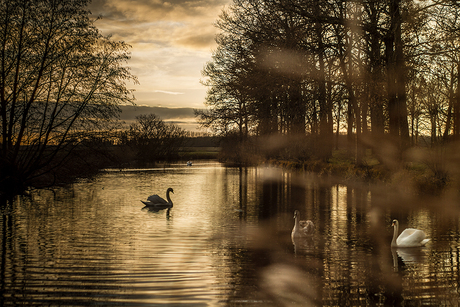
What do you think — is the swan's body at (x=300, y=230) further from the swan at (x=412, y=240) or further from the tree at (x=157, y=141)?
the tree at (x=157, y=141)

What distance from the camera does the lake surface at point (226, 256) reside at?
5.75 meters

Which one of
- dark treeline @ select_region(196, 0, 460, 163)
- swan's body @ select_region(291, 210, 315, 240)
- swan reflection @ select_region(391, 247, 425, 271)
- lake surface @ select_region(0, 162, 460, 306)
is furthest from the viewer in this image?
dark treeline @ select_region(196, 0, 460, 163)

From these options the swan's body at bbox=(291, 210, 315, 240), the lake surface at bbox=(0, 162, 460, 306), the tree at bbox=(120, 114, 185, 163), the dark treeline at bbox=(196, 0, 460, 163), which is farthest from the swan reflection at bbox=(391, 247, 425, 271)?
the tree at bbox=(120, 114, 185, 163)

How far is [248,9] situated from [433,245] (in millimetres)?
17972

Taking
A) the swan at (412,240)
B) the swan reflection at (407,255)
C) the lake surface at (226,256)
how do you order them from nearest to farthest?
the lake surface at (226,256)
the swan reflection at (407,255)
the swan at (412,240)

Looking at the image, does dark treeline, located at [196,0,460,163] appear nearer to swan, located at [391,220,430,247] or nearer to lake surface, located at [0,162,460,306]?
lake surface, located at [0,162,460,306]

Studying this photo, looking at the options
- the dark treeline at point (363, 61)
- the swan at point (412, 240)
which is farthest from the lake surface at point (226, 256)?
the dark treeline at point (363, 61)

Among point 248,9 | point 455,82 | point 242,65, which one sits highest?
point 248,9

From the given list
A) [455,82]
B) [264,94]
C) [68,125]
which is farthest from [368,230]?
[264,94]

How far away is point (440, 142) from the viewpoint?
15094mm

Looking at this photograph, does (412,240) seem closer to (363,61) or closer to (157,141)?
(363,61)

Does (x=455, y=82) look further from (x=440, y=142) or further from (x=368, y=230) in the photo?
(x=368, y=230)

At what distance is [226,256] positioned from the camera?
8031mm

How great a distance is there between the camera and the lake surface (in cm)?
575
